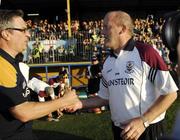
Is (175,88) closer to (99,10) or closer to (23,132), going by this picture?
(23,132)

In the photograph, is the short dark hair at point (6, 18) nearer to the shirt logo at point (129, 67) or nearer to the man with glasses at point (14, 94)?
the man with glasses at point (14, 94)

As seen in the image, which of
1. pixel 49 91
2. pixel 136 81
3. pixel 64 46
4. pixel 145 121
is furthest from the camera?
pixel 64 46

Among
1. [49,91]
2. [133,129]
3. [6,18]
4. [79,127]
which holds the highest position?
[6,18]

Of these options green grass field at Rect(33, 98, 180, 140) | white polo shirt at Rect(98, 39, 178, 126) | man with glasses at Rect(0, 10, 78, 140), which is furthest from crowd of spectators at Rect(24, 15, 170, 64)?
man with glasses at Rect(0, 10, 78, 140)

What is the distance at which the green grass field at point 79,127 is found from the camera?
8.76 m

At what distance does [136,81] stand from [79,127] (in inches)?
228

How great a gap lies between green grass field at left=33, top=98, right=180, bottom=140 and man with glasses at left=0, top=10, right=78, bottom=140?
15.4ft

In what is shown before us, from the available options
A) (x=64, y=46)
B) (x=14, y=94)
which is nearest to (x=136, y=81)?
(x=14, y=94)

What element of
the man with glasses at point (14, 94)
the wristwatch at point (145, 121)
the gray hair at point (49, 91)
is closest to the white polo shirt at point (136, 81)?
the wristwatch at point (145, 121)

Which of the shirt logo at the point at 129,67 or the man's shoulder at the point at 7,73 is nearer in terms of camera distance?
the man's shoulder at the point at 7,73

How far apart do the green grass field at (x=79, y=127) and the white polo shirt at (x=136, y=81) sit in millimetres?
4144

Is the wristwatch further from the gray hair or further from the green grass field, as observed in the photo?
the gray hair

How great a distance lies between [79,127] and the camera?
9.66 metres

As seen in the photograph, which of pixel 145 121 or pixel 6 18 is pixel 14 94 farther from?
pixel 145 121
